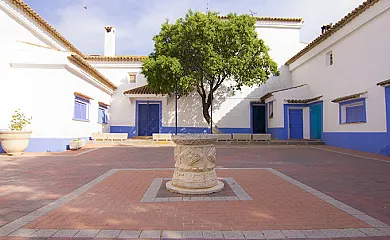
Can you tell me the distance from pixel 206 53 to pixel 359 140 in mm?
8490

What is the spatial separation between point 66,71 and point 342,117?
13.3 meters

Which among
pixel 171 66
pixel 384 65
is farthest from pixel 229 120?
pixel 384 65

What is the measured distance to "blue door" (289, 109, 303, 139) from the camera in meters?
15.9

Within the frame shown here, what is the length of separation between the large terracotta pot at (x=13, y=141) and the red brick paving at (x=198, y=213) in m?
6.35

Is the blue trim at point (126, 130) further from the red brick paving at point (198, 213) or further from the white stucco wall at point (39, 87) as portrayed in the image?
the red brick paving at point (198, 213)

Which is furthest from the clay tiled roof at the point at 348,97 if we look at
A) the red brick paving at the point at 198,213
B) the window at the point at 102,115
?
the window at the point at 102,115

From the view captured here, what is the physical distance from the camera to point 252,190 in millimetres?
4711

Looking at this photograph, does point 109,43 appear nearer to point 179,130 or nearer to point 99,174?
point 179,130

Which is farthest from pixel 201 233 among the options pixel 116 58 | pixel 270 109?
pixel 116 58

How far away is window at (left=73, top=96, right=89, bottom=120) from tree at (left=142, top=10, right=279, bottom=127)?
388cm

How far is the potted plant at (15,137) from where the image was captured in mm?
8977

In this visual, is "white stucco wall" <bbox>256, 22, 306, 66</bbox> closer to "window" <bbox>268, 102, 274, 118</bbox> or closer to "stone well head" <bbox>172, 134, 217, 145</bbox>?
"window" <bbox>268, 102, 274, 118</bbox>

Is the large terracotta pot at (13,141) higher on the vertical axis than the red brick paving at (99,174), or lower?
higher

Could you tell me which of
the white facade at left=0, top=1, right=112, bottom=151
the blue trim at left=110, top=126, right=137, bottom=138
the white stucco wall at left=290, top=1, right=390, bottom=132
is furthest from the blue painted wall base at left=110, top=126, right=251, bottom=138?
the white facade at left=0, top=1, right=112, bottom=151
